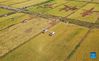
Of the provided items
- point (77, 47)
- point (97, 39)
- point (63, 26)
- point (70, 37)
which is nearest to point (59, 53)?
point (77, 47)

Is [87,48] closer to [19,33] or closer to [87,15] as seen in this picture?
[19,33]

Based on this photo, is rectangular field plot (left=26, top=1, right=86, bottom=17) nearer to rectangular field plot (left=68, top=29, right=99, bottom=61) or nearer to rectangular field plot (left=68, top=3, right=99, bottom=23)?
rectangular field plot (left=68, top=3, right=99, bottom=23)

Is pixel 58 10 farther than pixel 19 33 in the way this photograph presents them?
Yes

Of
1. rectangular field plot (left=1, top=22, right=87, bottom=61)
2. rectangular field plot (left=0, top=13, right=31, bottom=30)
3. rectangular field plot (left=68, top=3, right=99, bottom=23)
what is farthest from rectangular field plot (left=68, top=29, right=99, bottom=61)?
rectangular field plot (left=0, top=13, right=31, bottom=30)

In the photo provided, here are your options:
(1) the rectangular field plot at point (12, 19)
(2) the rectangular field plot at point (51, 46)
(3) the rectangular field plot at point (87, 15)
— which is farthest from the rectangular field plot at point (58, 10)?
(2) the rectangular field plot at point (51, 46)

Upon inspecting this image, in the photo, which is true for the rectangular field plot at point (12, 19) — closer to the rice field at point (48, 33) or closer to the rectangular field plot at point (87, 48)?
the rice field at point (48, 33)

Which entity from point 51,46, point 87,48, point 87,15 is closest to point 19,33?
point 51,46

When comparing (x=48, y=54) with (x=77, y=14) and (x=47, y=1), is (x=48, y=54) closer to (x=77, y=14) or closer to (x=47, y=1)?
(x=77, y=14)
